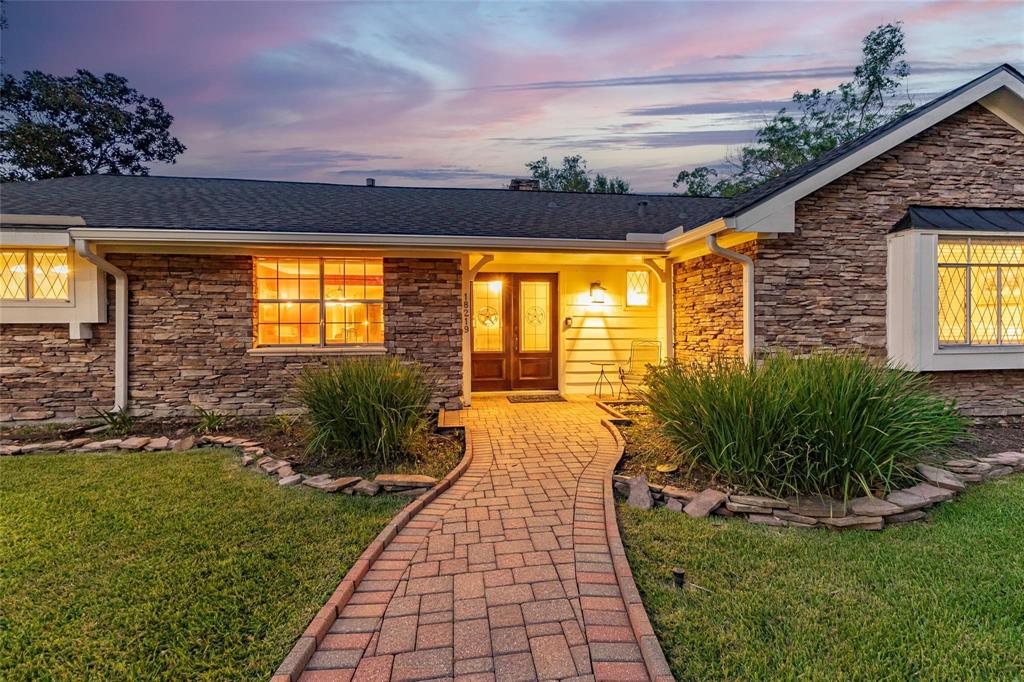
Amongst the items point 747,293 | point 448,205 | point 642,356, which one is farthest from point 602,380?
point 448,205

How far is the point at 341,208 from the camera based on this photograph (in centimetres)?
809

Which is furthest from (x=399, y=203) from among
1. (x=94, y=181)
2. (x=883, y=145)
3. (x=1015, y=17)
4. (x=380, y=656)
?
(x=1015, y=17)

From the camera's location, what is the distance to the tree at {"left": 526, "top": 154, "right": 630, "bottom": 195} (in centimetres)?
2838

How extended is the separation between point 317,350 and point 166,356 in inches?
79.5

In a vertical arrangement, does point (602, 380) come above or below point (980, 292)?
below

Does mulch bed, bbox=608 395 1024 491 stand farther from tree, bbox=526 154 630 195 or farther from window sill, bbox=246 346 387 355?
tree, bbox=526 154 630 195

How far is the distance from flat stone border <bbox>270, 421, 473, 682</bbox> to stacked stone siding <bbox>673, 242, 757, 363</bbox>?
180 inches

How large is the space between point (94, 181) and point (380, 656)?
34.6 ft

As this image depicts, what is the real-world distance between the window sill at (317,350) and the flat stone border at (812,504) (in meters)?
4.48

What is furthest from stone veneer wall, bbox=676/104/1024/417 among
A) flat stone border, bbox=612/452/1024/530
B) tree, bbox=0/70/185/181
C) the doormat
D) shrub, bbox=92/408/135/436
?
tree, bbox=0/70/185/181

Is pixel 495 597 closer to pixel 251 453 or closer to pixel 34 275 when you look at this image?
pixel 251 453

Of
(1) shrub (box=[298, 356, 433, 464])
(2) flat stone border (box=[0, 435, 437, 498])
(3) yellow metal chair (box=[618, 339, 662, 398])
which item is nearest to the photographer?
(2) flat stone border (box=[0, 435, 437, 498])

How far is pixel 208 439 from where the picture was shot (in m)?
5.81

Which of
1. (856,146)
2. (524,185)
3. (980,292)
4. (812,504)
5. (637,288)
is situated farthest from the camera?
(524,185)
